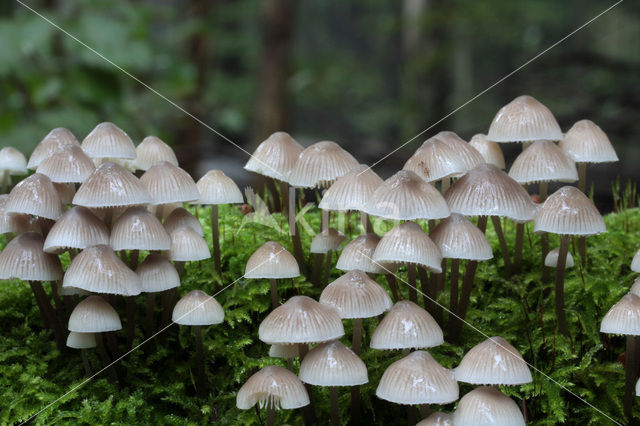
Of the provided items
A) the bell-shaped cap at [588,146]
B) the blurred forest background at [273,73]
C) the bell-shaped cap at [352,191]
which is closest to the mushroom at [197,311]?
the bell-shaped cap at [352,191]

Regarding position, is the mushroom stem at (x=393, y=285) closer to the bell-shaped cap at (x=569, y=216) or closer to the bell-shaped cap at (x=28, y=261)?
the bell-shaped cap at (x=569, y=216)

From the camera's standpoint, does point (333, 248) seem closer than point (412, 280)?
No

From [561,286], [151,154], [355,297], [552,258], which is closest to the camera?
[355,297]

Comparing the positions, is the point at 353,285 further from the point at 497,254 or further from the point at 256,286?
the point at 497,254

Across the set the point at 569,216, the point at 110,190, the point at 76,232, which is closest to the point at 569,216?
the point at 569,216

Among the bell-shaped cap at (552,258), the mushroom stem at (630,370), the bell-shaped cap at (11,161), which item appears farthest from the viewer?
the bell-shaped cap at (11,161)

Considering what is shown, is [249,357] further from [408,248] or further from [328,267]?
[408,248]

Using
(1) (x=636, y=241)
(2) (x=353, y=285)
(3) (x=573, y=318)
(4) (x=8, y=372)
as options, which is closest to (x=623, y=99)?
(1) (x=636, y=241)
